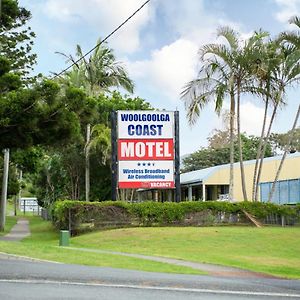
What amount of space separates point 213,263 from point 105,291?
7.16 metres

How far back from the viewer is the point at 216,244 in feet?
76.7

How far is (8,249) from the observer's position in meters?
19.2

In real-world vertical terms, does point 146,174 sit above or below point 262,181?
below

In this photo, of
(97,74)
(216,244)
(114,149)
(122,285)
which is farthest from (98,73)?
(122,285)

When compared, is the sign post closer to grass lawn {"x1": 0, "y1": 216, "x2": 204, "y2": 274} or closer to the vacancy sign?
the vacancy sign

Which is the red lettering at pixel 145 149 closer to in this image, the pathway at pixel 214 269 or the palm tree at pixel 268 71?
the palm tree at pixel 268 71

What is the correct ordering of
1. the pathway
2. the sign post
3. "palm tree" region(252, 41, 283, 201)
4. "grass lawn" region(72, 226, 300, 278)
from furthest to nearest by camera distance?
"palm tree" region(252, 41, 283, 201) → the sign post → "grass lawn" region(72, 226, 300, 278) → the pathway

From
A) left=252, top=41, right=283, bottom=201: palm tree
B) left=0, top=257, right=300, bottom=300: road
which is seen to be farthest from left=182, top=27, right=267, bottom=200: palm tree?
left=0, top=257, right=300, bottom=300: road

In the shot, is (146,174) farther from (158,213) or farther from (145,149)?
(158,213)

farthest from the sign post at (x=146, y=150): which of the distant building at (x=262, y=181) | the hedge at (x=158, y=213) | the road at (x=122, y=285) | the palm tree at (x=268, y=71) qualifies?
the road at (x=122, y=285)

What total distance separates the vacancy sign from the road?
15635 millimetres

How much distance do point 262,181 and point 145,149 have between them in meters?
16.3

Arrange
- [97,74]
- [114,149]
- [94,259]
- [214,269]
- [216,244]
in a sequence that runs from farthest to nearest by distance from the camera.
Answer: [97,74] → [114,149] → [216,244] → [94,259] → [214,269]

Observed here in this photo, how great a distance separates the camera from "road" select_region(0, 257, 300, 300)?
10837 mm
